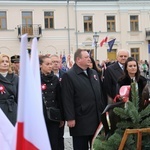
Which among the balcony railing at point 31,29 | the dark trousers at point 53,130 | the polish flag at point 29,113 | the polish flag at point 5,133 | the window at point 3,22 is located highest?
the window at point 3,22

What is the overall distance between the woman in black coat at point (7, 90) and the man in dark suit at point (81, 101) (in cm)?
72

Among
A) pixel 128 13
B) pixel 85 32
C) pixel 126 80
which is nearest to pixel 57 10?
pixel 85 32

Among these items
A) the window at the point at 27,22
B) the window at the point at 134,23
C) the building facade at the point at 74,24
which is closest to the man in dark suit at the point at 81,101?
the building facade at the point at 74,24

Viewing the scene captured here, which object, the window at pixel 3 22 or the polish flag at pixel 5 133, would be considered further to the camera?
the window at pixel 3 22

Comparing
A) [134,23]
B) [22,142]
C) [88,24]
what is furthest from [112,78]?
[134,23]

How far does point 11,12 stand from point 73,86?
3274cm

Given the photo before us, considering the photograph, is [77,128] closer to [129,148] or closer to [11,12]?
[129,148]

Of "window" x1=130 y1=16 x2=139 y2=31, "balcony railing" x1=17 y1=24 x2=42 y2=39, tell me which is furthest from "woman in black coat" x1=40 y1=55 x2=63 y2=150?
"window" x1=130 y1=16 x2=139 y2=31

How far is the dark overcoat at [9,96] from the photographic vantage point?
5.09 metres

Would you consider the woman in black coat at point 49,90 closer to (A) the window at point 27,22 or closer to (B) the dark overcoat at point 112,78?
(B) the dark overcoat at point 112,78

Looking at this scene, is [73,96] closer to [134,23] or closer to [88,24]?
[88,24]

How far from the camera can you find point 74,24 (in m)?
37.6

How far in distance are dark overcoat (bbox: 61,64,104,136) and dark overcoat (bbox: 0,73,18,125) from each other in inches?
28.2

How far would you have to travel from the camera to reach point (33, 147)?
2.06m
